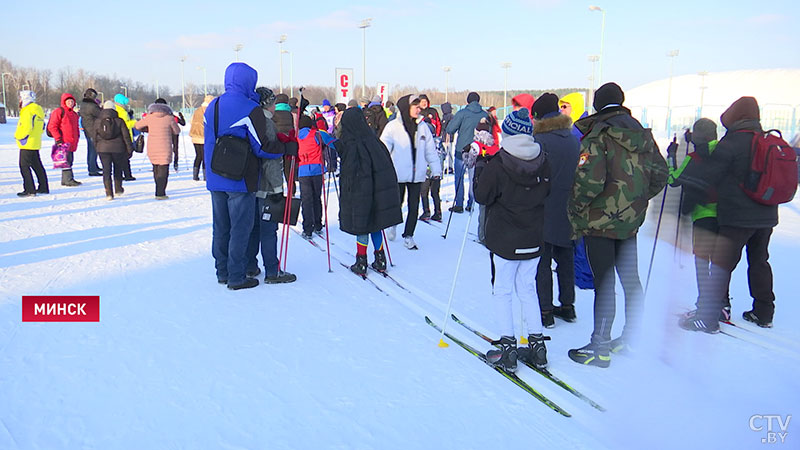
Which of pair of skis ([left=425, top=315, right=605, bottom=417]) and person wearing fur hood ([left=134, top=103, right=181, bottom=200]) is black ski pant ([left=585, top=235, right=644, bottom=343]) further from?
person wearing fur hood ([left=134, top=103, right=181, bottom=200])

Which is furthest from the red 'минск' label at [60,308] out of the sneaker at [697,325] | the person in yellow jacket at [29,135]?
the person in yellow jacket at [29,135]

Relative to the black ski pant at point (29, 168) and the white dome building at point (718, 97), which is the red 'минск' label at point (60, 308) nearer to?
the black ski pant at point (29, 168)

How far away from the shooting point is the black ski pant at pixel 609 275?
361cm

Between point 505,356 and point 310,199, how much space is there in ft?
14.3

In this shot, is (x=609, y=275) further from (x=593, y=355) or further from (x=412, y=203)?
(x=412, y=203)

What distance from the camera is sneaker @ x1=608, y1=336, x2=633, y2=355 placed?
384cm

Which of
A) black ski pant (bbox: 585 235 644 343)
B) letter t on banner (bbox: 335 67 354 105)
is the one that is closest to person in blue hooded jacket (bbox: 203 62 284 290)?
black ski pant (bbox: 585 235 644 343)

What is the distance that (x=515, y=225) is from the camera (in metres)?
3.47

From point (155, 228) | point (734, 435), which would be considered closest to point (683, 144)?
point (734, 435)

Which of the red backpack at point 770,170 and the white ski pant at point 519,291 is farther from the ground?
the red backpack at point 770,170

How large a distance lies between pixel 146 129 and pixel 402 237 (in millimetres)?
5680

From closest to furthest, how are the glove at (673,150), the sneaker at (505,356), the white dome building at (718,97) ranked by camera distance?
the sneaker at (505,356) < the glove at (673,150) < the white dome building at (718,97)

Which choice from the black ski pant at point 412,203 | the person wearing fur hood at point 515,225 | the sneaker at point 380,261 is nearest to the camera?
the person wearing fur hood at point 515,225
